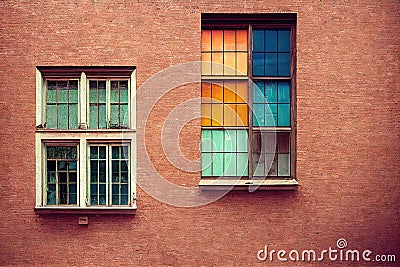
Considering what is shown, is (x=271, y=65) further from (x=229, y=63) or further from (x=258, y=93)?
(x=229, y=63)

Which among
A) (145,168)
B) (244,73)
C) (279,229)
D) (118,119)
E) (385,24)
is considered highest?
(385,24)

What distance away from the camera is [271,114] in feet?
35.9

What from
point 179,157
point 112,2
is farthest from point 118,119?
point 112,2

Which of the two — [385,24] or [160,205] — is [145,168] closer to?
[160,205]

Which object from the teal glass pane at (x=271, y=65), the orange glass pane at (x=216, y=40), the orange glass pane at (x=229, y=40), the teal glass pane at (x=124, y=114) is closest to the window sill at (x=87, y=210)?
the teal glass pane at (x=124, y=114)

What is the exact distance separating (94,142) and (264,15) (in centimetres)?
401

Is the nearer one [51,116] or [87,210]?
[87,210]

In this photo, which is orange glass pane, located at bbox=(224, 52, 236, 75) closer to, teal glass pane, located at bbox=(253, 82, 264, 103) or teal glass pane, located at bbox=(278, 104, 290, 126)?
teal glass pane, located at bbox=(253, 82, 264, 103)

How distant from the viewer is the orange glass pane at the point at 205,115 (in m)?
10.9

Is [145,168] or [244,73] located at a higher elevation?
[244,73]

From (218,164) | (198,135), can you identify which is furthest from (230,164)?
(198,135)

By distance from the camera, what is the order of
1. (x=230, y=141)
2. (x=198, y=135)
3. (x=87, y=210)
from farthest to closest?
(x=230, y=141) → (x=198, y=135) → (x=87, y=210)

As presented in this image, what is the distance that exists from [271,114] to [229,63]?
1.27 metres

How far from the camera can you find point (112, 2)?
10703mm
